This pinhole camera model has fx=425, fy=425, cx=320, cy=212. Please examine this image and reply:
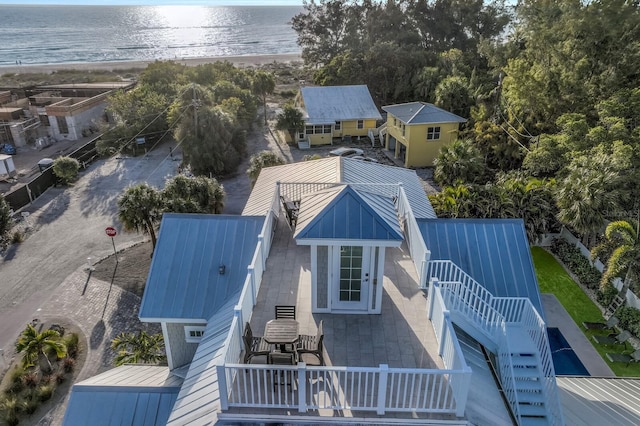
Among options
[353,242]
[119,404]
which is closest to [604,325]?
[353,242]

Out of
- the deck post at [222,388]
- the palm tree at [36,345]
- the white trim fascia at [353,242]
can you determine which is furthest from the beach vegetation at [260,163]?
the deck post at [222,388]

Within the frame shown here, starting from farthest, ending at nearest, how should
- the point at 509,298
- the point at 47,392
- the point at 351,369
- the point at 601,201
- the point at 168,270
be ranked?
the point at 601,201
the point at 47,392
the point at 168,270
the point at 509,298
the point at 351,369

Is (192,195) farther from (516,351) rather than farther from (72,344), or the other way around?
(516,351)

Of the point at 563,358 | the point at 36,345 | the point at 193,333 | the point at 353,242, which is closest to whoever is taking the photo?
the point at 353,242

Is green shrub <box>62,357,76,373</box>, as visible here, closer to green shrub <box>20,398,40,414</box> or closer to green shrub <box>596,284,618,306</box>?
green shrub <box>20,398,40,414</box>

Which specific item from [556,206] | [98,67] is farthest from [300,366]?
[98,67]

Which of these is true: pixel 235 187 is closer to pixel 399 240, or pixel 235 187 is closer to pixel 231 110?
pixel 231 110
